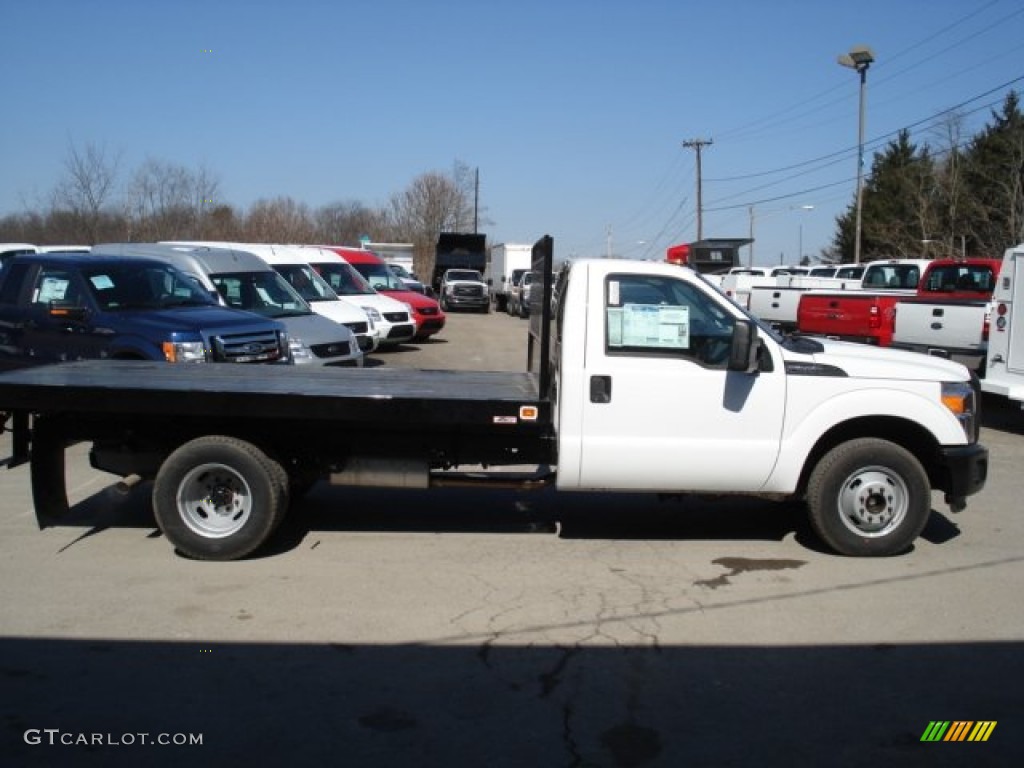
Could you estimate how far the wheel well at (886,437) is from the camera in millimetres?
6668

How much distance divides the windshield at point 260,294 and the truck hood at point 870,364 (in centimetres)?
861

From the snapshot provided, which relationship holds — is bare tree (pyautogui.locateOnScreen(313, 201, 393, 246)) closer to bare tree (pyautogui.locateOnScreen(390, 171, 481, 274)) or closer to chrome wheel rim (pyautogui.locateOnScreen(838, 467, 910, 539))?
bare tree (pyautogui.locateOnScreen(390, 171, 481, 274))

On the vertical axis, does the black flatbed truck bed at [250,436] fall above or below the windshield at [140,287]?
below

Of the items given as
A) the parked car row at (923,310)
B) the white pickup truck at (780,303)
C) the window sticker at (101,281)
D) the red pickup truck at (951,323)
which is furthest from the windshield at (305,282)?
the red pickup truck at (951,323)

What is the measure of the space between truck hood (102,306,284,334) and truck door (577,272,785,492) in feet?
17.2

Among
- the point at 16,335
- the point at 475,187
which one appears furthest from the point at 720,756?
the point at 475,187

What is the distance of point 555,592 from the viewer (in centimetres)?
591

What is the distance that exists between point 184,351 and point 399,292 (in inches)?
500

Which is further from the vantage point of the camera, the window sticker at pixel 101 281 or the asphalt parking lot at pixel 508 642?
the window sticker at pixel 101 281

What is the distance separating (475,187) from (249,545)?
241ft

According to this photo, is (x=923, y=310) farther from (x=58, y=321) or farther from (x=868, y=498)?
(x=58, y=321)

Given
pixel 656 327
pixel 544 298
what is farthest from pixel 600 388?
pixel 544 298

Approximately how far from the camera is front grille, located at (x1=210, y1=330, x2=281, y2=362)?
32.9 ft

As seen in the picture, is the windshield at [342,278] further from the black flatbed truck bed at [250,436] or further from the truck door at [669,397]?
the truck door at [669,397]
